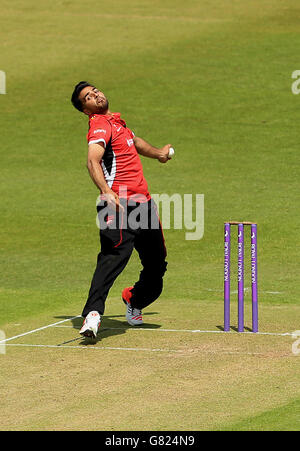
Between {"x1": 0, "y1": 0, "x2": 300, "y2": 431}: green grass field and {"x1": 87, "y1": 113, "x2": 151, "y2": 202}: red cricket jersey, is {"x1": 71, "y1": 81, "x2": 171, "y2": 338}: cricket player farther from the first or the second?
{"x1": 0, "y1": 0, "x2": 300, "y2": 431}: green grass field

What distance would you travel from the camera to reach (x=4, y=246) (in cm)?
1497

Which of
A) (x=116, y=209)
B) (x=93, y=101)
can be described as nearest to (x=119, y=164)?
(x=116, y=209)

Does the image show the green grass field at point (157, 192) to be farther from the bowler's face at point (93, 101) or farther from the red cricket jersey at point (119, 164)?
the bowler's face at point (93, 101)

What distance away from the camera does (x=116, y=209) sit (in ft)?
28.6

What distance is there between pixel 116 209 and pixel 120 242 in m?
0.33

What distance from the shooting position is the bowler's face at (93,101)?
9.13 m

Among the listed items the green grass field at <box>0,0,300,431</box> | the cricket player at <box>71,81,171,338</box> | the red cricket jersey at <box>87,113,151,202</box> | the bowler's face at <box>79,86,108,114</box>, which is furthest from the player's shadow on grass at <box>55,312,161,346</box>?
the bowler's face at <box>79,86,108,114</box>

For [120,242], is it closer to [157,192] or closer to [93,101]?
[93,101]

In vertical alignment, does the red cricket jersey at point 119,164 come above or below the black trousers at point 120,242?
above

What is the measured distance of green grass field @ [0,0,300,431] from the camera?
22.8ft

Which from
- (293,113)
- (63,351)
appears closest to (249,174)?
(293,113)

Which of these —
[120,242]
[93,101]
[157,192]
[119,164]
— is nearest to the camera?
[120,242]

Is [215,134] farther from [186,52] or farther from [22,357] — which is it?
[22,357]

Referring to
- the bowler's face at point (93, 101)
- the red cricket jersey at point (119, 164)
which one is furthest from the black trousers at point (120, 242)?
the bowler's face at point (93, 101)
